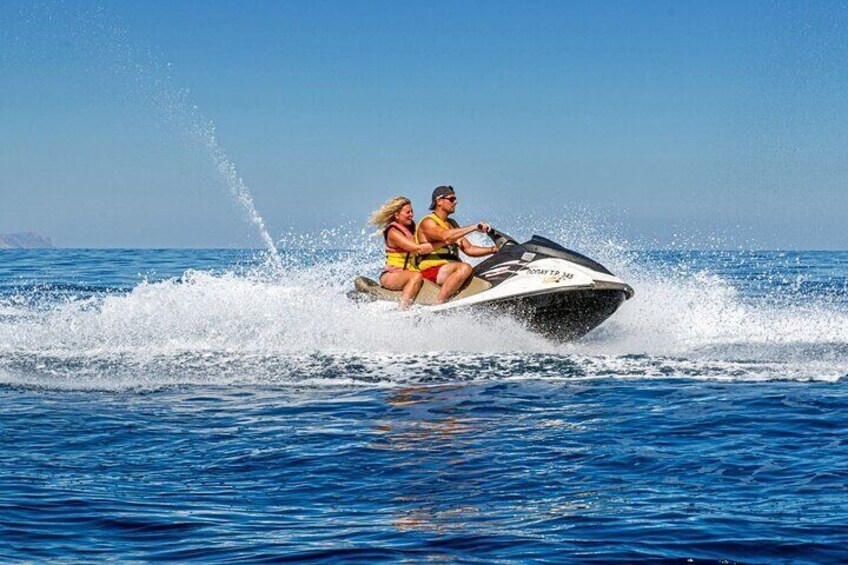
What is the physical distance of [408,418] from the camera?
8.55 meters

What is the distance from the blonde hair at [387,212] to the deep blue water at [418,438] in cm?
103

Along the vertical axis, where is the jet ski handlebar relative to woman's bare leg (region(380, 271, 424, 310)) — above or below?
above

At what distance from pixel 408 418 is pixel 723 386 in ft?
9.51

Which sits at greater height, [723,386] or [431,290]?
[431,290]

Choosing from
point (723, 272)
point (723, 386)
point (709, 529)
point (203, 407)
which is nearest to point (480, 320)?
point (723, 386)

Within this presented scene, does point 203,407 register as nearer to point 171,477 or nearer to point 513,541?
point 171,477

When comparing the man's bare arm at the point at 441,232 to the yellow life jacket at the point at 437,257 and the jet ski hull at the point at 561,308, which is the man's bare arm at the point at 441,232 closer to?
the yellow life jacket at the point at 437,257

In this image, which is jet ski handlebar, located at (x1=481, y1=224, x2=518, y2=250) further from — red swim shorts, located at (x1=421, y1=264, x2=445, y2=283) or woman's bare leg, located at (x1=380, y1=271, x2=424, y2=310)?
woman's bare leg, located at (x1=380, y1=271, x2=424, y2=310)

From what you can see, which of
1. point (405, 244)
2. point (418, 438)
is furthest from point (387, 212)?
point (418, 438)

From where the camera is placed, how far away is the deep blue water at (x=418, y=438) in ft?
17.7

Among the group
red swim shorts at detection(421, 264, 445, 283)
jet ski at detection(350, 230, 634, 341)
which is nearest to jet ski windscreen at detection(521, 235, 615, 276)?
jet ski at detection(350, 230, 634, 341)

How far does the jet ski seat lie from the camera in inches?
511

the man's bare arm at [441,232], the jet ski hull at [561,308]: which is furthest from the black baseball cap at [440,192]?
the jet ski hull at [561,308]

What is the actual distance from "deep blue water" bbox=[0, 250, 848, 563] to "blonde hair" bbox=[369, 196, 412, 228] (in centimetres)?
103
